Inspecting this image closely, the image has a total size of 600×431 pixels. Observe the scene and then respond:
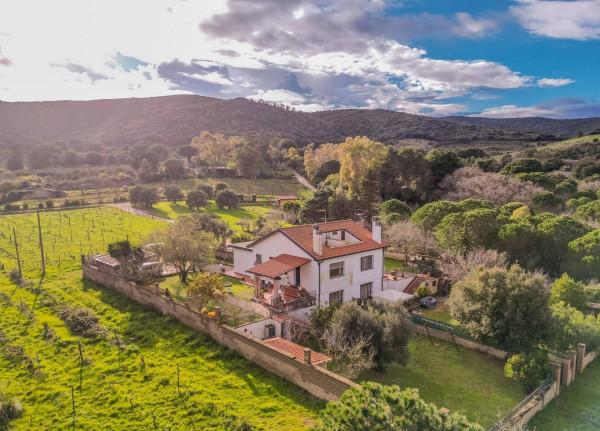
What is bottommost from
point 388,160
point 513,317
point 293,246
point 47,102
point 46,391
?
point 46,391

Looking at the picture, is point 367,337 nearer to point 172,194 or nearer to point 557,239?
point 557,239

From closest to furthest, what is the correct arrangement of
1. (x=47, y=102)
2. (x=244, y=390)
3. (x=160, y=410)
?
(x=160, y=410)
(x=244, y=390)
(x=47, y=102)

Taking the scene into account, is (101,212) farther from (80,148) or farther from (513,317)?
(80,148)

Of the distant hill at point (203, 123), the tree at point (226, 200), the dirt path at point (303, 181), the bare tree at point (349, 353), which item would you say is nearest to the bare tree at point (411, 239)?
the bare tree at point (349, 353)

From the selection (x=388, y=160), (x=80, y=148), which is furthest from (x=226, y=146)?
(x=388, y=160)

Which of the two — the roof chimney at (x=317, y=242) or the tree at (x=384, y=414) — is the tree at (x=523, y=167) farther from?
the tree at (x=384, y=414)
